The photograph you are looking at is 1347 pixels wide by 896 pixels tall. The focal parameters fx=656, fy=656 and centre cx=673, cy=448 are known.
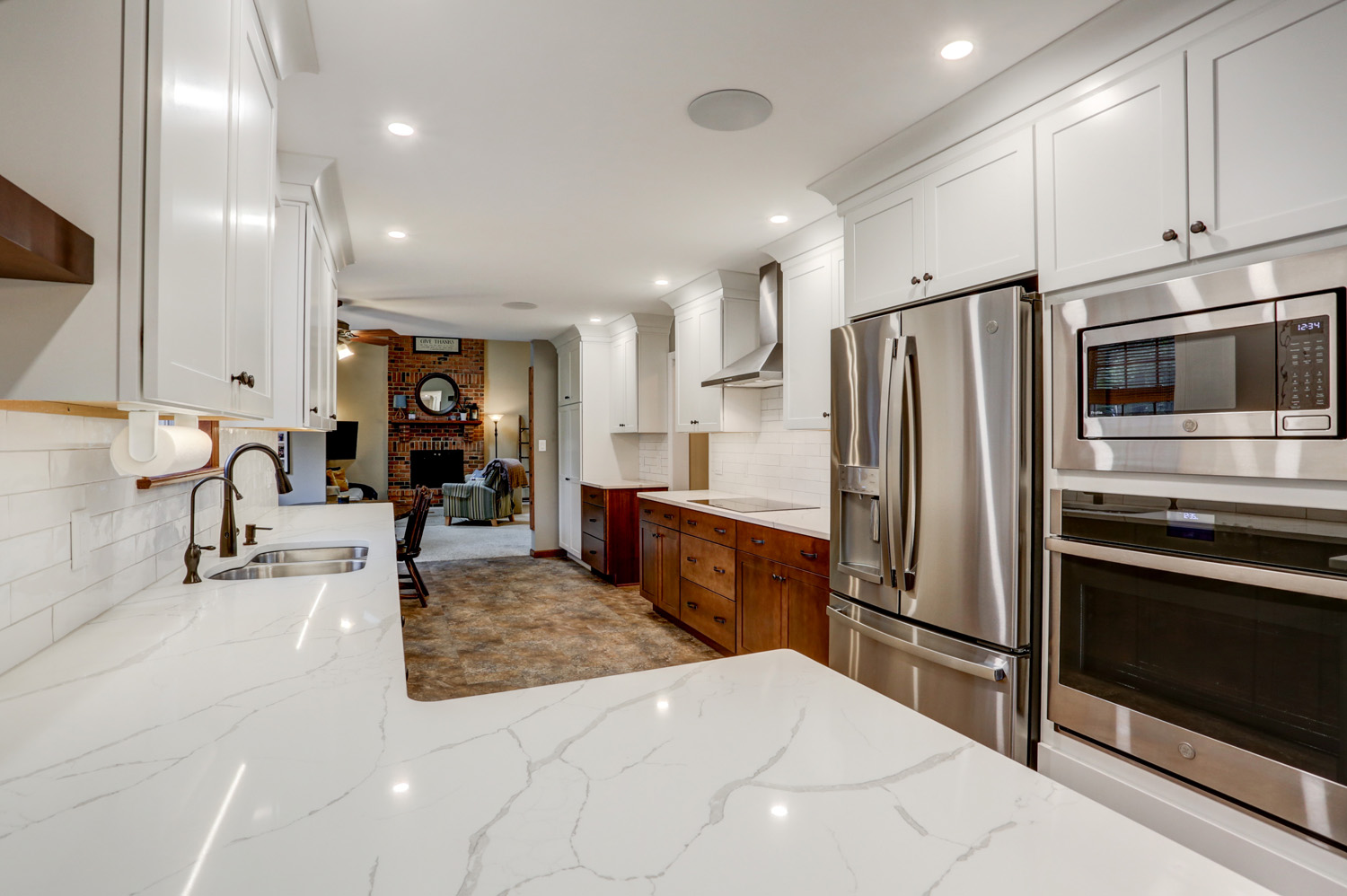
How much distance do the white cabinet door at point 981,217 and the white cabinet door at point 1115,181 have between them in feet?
0.18

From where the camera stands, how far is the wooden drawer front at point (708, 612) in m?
3.66

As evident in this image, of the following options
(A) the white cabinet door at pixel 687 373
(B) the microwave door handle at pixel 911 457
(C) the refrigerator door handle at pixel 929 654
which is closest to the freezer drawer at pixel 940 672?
(C) the refrigerator door handle at pixel 929 654

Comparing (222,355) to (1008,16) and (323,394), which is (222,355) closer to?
(1008,16)

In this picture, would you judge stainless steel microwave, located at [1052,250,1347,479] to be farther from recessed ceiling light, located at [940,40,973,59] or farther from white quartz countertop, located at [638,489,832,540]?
white quartz countertop, located at [638,489,832,540]

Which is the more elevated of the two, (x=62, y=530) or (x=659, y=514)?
(x=62, y=530)

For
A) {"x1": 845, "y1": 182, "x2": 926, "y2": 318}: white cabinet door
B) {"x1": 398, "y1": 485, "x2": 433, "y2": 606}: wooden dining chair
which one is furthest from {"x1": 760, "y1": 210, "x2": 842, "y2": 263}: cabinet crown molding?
{"x1": 398, "y1": 485, "x2": 433, "y2": 606}: wooden dining chair

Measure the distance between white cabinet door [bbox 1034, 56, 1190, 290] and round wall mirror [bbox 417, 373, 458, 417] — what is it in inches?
373

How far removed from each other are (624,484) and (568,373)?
57.7 inches

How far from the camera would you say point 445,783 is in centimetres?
77

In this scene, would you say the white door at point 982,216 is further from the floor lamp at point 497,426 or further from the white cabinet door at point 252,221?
the floor lamp at point 497,426

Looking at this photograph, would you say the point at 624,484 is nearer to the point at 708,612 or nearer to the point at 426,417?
the point at 708,612

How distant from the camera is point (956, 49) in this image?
1875 millimetres

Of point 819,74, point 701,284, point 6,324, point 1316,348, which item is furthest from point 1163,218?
point 701,284

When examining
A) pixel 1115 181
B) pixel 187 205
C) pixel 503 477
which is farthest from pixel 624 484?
pixel 187 205
